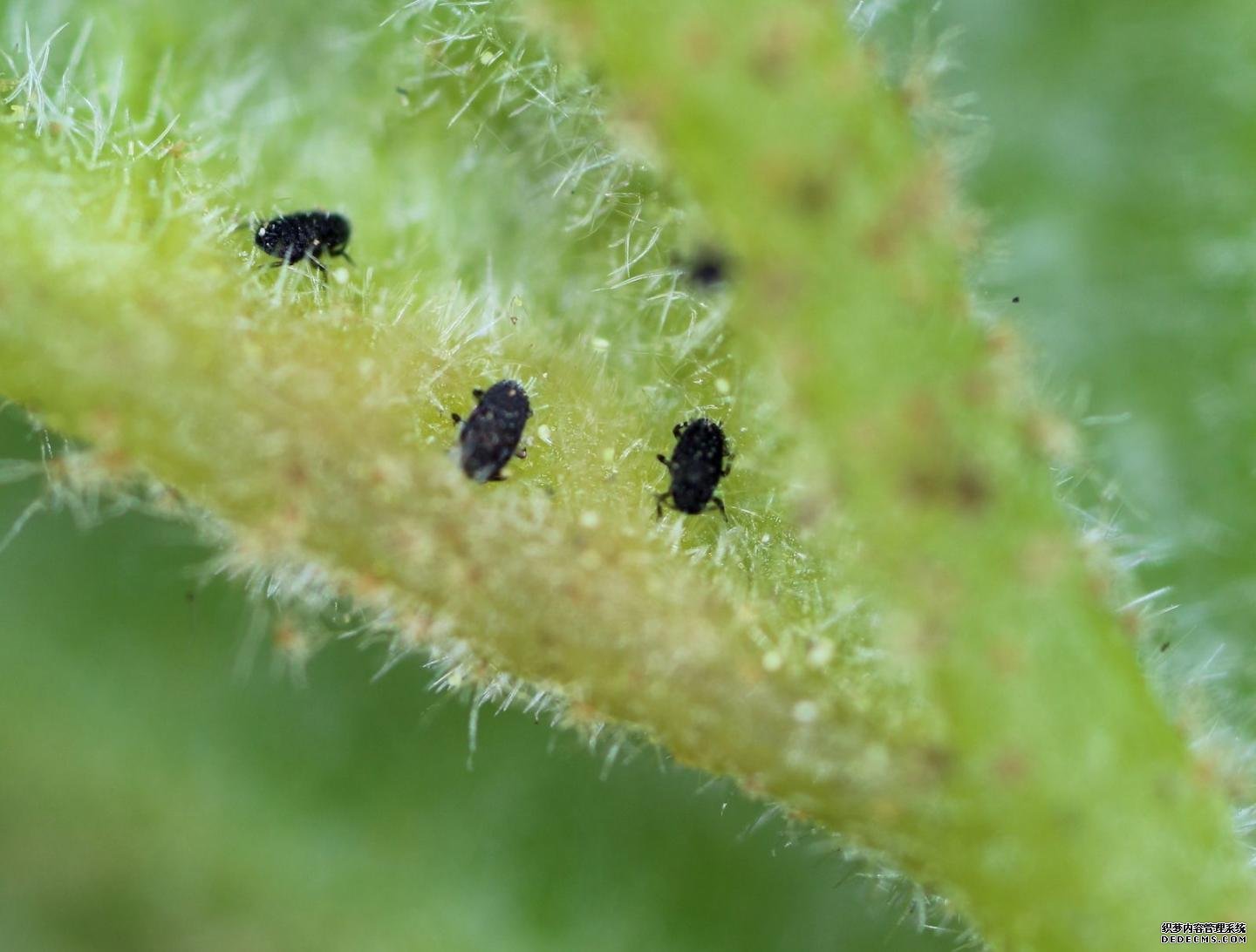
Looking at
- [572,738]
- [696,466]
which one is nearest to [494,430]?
[696,466]

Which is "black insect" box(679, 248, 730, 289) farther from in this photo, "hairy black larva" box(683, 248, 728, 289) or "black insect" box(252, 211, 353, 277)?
"black insect" box(252, 211, 353, 277)

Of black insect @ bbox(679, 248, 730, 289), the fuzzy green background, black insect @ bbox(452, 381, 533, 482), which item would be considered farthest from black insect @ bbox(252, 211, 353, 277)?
the fuzzy green background

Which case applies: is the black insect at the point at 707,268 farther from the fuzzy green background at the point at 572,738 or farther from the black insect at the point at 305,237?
the fuzzy green background at the point at 572,738

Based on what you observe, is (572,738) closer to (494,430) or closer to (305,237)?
(494,430)

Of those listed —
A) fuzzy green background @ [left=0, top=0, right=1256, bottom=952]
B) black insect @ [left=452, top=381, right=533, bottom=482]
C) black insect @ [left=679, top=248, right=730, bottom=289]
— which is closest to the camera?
black insect @ [left=679, top=248, right=730, bottom=289]

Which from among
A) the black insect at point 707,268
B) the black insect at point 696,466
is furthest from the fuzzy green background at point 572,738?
the black insect at point 707,268

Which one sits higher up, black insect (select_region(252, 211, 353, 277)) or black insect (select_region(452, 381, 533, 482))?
black insect (select_region(252, 211, 353, 277))

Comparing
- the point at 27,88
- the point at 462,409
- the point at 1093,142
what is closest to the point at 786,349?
the point at 462,409
